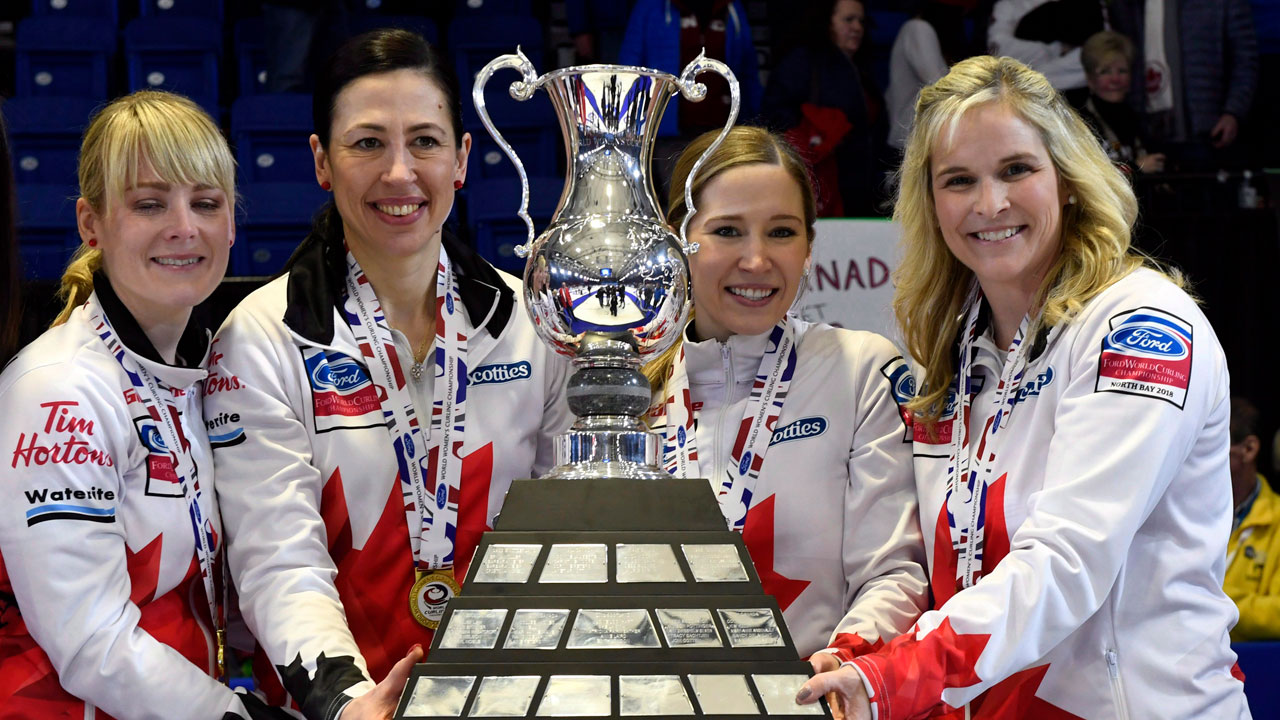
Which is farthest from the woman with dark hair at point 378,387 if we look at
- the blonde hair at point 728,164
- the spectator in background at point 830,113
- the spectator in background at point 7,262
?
the spectator in background at point 830,113

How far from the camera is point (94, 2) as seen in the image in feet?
20.8

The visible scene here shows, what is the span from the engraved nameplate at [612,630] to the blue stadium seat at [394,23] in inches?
183

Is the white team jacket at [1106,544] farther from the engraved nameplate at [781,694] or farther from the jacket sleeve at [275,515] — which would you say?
the jacket sleeve at [275,515]

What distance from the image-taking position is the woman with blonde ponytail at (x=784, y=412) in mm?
2221

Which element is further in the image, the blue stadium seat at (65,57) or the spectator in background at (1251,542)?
the blue stadium seat at (65,57)

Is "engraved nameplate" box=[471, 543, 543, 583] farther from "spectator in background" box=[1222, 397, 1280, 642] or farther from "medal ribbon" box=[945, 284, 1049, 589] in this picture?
"spectator in background" box=[1222, 397, 1280, 642]

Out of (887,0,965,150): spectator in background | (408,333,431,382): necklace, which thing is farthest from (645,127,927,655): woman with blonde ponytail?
(887,0,965,150): spectator in background

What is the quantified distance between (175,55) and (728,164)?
4518 millimetres

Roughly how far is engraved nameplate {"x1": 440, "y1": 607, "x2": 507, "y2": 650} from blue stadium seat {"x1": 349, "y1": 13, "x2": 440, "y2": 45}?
4634 millimetres

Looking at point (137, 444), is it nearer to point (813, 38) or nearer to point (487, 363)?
point (487, 363)

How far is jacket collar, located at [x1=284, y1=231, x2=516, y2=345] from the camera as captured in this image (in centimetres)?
226

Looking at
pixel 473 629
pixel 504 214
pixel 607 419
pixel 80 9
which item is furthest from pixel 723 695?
pixel 80 9

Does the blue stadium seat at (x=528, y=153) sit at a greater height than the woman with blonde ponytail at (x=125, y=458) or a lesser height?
greater

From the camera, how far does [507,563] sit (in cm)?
149
